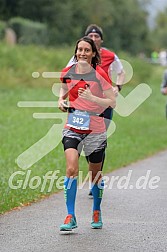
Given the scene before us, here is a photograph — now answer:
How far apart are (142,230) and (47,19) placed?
4998 cm

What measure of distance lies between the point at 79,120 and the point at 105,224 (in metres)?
1.25

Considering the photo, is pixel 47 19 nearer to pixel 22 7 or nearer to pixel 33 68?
pixel 22 7

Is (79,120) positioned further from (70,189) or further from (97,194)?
(97,194)

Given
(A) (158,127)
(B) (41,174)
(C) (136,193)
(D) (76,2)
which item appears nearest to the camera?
(C) (136,193)

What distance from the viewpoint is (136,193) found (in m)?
10.2

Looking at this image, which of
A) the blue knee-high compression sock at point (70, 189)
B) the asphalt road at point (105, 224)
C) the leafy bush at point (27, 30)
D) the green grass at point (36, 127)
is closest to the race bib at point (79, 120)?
the blue knee-high compression sock at point (70, 189)

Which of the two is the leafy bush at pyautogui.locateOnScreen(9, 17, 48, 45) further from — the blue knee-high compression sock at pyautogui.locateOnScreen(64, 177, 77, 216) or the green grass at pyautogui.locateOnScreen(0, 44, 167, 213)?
the blue knee-high compression sock at pyautogui.locateOnScreen(64, 177, 77, 216)

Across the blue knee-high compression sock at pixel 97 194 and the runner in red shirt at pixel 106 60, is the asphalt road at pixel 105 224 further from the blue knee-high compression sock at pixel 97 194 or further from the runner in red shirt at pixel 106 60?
the runner in red shirt at pixel 106 60

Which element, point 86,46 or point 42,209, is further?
point 42,209

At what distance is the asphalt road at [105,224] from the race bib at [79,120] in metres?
1.06

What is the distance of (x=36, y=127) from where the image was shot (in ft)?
59.9

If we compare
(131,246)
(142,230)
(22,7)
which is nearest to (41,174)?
(142,230)

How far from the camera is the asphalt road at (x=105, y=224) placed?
6801mm

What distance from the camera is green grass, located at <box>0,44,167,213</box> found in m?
11.3
